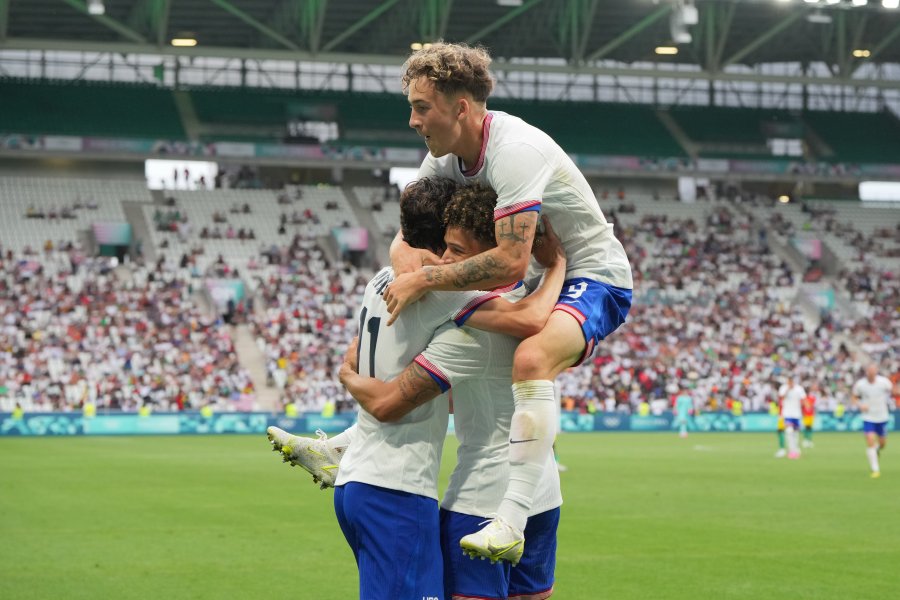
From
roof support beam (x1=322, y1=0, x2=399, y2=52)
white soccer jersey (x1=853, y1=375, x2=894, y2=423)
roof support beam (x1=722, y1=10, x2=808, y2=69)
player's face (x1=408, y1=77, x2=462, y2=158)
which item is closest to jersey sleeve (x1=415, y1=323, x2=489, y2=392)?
player's face (x1=408, y1=77, x2=462, y2=158)

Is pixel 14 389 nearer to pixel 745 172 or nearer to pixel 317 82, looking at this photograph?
pixel 317 82

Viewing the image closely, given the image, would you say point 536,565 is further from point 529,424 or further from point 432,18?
point 432,18

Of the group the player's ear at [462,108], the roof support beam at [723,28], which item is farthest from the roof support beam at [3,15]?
the player's ear at [462,108]

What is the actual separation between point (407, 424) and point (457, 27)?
51282mm

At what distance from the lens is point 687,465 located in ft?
89.6

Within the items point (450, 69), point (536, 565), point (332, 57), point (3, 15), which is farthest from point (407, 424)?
point (332, 57)

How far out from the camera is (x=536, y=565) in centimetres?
527

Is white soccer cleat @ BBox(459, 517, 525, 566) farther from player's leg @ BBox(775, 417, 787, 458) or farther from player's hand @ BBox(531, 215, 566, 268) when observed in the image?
player's leg @ BBox(775, 417, 787, 458)

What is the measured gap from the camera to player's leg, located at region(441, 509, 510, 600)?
4910 millimetres

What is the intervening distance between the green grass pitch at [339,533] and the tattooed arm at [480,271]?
6.87m

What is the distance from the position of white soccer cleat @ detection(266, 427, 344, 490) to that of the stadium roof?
39370mm

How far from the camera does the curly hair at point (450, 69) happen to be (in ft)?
16.0

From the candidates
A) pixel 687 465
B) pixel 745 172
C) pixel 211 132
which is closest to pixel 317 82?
pixel 211 132

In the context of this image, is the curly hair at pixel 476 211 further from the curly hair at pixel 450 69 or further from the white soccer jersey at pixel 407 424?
the curly hair at pixel 450 69
